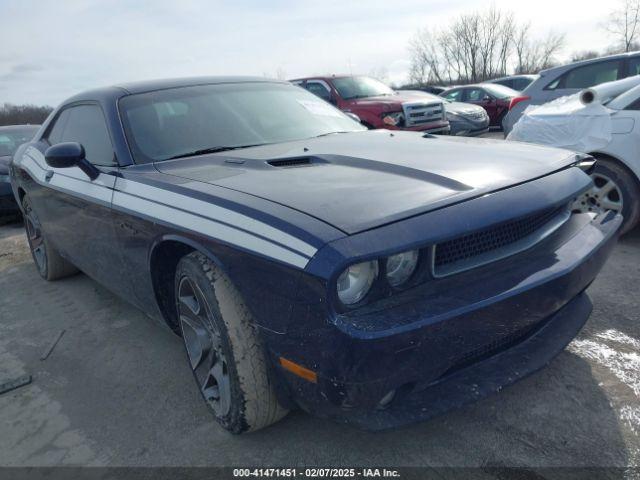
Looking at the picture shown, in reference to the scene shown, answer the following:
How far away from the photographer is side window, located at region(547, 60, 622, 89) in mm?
6055

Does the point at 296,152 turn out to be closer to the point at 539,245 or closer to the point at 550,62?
the point at 539,245

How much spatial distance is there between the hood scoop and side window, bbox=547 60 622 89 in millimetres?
4714

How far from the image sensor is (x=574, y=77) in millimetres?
6098

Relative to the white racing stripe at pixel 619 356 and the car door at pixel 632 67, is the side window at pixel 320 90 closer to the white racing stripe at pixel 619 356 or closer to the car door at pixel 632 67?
the car door at pixel 632 67

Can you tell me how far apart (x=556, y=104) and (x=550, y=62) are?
52.1m

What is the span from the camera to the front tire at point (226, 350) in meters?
1.90

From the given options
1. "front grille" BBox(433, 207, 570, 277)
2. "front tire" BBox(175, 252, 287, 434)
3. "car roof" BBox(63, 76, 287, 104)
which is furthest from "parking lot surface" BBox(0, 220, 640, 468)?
"car roof" BBox(63, 76, 287, 104)

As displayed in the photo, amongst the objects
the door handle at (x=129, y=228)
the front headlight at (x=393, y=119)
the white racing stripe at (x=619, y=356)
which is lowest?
the white racing stripe at (x=619, y=356)

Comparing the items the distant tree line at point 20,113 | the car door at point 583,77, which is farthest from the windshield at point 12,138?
the distant tree line at point 20,113

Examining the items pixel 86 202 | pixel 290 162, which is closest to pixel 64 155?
pixel 86 202

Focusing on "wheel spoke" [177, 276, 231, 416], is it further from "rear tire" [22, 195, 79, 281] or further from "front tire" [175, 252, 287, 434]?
"rear tire" [22, 195, 79, 281]

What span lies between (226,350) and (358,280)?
2.02 feet

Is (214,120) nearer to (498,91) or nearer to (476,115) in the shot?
(476,115)

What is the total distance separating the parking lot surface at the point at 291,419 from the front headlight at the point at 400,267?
0.72 meters
